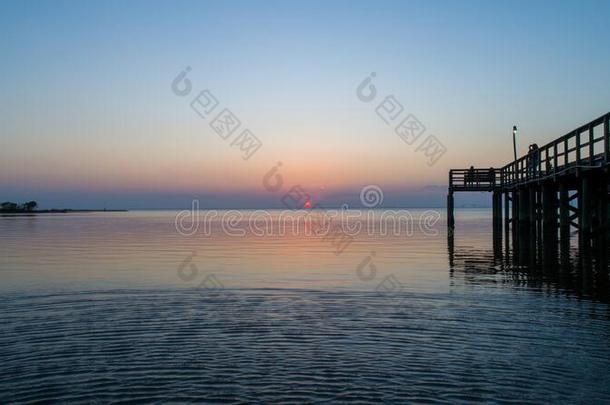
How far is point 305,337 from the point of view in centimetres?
904

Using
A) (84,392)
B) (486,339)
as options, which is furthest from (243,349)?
(486,339)

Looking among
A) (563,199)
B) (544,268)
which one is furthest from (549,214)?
(544,268)

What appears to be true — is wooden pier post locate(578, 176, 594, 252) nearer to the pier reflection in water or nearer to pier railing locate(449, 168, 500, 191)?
the pier reflection in water

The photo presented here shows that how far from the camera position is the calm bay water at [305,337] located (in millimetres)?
6586

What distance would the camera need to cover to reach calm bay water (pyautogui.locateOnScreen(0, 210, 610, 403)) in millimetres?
6586

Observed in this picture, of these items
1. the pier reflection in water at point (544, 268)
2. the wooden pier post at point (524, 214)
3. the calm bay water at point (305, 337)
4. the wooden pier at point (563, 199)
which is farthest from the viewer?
the wooden pier post at point (524, 214)

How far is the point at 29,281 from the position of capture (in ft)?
54.2

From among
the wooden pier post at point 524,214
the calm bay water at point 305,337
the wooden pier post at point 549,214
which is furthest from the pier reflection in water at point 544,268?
the wooden pier post at point 524,214

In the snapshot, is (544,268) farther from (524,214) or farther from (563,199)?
(524,214)

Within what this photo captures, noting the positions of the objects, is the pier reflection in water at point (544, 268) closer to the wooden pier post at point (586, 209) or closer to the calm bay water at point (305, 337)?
the calm bay water at point (305, 337)

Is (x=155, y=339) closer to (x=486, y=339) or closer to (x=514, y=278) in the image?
(x=486, y=339)

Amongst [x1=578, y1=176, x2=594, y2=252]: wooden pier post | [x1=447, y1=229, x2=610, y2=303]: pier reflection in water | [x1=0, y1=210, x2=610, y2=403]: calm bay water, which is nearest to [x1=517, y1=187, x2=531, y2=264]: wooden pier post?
[x1=447, y1=229, x2=610, y2=303]: pier reflection in water

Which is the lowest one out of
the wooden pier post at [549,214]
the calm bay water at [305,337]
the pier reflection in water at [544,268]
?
the calm bay water at [305,337]

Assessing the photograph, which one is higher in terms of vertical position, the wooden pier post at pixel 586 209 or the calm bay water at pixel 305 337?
the wooden pier post at pixel 586 209
